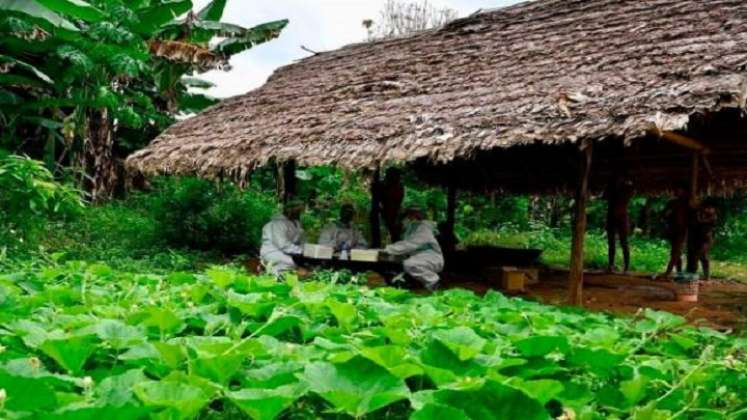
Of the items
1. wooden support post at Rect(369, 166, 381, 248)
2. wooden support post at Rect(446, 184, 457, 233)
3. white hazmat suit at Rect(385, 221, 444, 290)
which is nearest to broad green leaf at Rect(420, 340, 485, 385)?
white hazmat suit at Rect(385, 221, 444, 290)

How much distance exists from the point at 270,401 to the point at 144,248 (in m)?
9.58

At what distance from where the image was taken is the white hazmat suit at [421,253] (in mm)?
7293

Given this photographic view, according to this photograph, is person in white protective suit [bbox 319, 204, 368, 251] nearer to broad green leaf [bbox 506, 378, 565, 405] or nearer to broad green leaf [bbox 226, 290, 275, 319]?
broad green leaf [bbox 226, 290, 275, 319]

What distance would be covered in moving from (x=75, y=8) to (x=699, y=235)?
8.21 meters

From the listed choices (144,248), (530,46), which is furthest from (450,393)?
(144,248)

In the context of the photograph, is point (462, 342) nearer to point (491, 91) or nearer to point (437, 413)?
point (437, 413)

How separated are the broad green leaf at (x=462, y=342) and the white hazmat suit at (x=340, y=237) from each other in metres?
6.77

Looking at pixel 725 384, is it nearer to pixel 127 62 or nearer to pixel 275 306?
pixel 275 306

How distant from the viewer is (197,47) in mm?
11070

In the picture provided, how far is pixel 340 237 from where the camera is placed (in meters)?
8.31

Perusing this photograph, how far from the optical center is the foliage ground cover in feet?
3.04

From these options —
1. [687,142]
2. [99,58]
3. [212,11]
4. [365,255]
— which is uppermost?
[212,11]

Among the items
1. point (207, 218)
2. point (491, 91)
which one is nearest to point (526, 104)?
point (491, 91)

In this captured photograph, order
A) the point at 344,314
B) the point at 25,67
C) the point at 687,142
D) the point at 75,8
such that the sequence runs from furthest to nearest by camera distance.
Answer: the point at 25,67 → the point at 75,8 → the point at 687,142 → the point at 344,314
